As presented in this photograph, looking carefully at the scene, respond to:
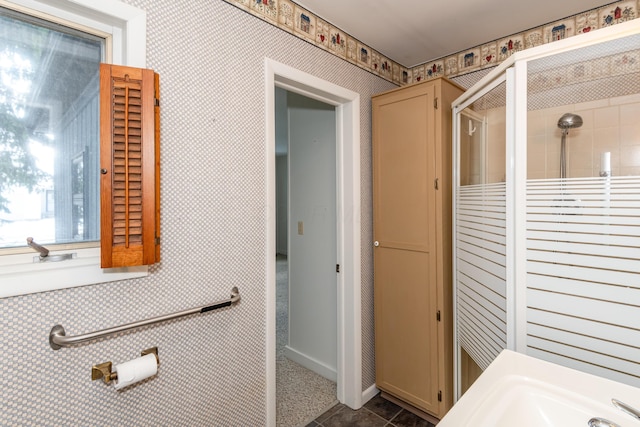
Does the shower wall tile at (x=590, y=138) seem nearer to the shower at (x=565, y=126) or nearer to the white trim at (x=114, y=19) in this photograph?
the shower at (x=565, y=126)

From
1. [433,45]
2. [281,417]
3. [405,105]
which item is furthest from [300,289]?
[433,45]

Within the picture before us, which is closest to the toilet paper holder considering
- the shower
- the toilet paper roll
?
the toilet paper roll

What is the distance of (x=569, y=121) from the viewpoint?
1245 millimetres

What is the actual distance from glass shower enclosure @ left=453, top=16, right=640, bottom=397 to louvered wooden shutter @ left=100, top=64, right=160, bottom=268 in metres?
1.48

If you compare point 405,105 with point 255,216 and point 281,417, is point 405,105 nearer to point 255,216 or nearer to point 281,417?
point 255,216

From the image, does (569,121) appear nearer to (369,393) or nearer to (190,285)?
(190,285)

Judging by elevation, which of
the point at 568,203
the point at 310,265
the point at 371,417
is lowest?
the point at 371,417

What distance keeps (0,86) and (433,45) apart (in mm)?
2341

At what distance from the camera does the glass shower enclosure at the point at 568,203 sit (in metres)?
1.10

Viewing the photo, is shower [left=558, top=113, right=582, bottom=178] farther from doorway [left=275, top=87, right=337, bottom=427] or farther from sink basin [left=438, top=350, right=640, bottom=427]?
doorway [left=275, top=87, right=337, bottom=427]

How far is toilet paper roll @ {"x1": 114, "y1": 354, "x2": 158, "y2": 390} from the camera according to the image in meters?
1.10

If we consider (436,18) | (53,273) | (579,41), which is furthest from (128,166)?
(436,18)

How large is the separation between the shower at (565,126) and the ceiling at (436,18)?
90cm

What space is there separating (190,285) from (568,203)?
1592mm
